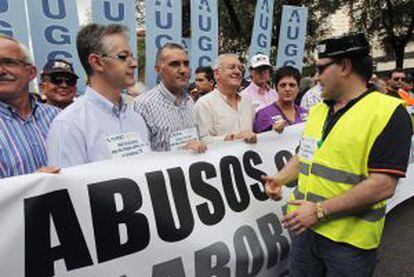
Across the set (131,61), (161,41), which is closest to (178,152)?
(131,61)

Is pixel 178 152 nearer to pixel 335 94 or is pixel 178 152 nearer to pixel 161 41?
pixel 335 94

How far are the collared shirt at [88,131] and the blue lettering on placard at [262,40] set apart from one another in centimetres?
556

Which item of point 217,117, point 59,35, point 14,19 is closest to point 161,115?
point 217,117

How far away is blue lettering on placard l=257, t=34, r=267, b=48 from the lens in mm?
8094

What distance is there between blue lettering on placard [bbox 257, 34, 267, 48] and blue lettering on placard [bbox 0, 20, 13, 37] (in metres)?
4.42

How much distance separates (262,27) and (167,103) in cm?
506

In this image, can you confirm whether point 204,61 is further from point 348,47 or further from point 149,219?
point 348,47

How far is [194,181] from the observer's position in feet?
9.57

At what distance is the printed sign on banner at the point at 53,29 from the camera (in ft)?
16.8

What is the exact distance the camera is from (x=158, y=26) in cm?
628

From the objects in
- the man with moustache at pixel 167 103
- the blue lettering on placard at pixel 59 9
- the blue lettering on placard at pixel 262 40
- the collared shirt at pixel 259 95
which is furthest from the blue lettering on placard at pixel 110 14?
the blue lettering on placard at pixel 262 40

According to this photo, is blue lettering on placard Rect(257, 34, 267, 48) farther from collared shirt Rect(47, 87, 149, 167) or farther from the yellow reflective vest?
the yellow reflective vest

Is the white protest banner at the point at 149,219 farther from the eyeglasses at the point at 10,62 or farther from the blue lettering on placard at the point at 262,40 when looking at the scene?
the blue lettering on placard at the point at 262,40

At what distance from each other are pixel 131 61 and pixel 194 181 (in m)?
0.82
